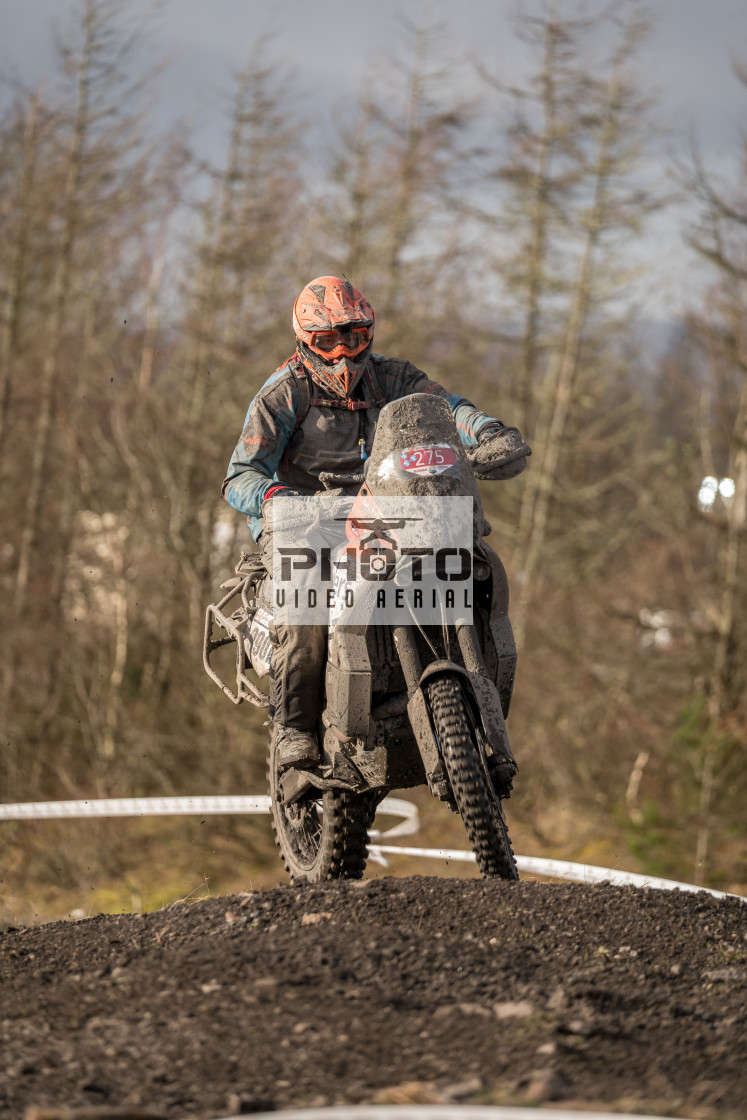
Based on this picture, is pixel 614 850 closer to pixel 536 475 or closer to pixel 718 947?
pixel 536 475

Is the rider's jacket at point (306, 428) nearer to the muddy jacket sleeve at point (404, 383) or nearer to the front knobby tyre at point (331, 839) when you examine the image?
the muddy jacket sleeve at point (404, 383)

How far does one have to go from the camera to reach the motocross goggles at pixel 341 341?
529 cm

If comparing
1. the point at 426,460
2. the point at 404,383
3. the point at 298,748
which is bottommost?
the point at 298,748

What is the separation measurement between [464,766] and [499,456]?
1311 mm

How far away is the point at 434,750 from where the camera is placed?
4367 mm

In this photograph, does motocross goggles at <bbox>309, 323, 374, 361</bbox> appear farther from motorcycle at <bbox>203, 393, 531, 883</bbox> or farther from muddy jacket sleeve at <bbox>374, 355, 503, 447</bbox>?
motorcycle at <bbox>203, 393, 531, 883</bbox>

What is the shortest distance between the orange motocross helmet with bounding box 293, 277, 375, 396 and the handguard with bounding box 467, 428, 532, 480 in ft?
2.78

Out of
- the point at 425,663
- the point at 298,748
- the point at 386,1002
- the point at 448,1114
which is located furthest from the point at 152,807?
the point at 448,1114

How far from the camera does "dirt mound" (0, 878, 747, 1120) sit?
2.80 m

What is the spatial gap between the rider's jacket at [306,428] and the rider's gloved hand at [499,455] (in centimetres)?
37

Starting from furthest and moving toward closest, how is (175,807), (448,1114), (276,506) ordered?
(175,807), (276,506), (448,1114)

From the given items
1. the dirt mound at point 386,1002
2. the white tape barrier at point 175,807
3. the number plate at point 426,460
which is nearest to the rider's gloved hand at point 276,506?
the number plate at point 426,460

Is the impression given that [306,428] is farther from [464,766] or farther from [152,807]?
[152,807]

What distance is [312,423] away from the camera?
5410mm
